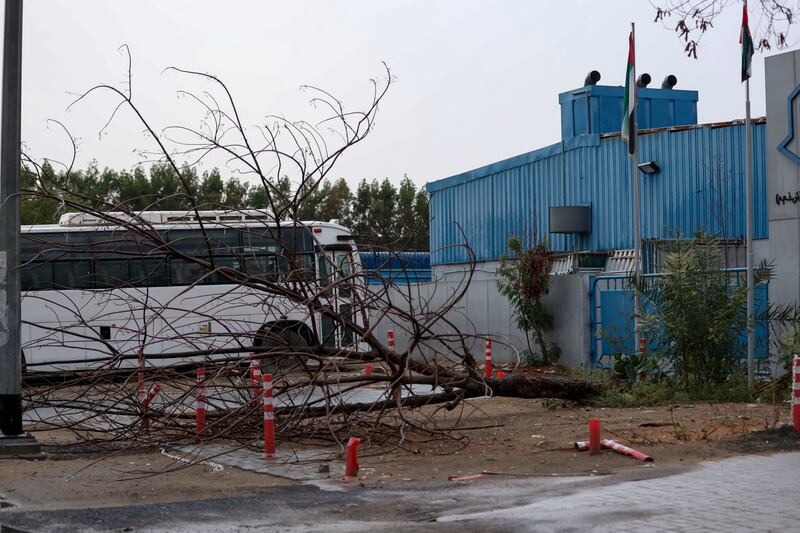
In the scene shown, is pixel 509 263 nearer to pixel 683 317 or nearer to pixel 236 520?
pixel 683 317

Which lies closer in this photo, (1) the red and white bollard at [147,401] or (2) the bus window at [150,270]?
(1) the red and white bollard at [147,401]

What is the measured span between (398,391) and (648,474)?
3.42 meters

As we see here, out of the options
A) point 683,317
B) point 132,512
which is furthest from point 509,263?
point 132,512

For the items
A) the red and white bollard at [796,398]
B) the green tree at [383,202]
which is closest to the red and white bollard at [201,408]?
the red and white bollard at [796,398]

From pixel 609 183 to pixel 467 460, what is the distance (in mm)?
20791

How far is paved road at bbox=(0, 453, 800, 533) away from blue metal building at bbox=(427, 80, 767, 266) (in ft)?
48.7

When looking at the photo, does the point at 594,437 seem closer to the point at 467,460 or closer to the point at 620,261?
the point at 467,460

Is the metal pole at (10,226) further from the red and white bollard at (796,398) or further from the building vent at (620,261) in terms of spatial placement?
the building vent at (620,261)

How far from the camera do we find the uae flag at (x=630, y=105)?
69.6 feet

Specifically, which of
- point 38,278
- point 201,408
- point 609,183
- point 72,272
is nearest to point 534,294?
point 609,183

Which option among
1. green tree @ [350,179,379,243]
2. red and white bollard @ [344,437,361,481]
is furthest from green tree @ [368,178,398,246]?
red and white bollard @ [344,437,361,481]

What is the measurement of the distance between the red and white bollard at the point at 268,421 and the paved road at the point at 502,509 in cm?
178

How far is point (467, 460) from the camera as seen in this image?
1081cm

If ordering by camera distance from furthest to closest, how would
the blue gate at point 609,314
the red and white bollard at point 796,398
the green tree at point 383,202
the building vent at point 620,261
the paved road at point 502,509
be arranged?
1. the green tree at point 383,202
2. the building vent at point 620,261
3. the blue gate at point 609,314
4. the red and white bollard at point 796,398
5. the paved road at point 502,509
